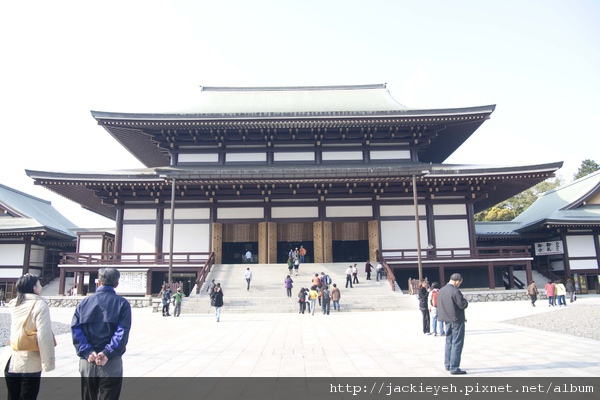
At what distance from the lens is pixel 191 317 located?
18.7 metres

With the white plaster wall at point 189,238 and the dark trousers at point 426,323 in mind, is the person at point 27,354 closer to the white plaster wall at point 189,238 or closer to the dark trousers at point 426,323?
the dark trousers at point 426,323

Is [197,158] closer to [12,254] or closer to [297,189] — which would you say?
[297,189]

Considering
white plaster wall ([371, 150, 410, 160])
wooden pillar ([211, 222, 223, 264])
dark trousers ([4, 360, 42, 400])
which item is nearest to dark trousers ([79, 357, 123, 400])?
dark trousers ([4, 360, 42, 400])

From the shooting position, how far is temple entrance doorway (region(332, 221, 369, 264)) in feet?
91.9

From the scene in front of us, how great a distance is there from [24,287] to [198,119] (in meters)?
23.1

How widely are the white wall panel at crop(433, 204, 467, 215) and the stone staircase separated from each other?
6.40 meters

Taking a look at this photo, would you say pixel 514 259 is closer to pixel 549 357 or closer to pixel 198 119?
pixel 549 357

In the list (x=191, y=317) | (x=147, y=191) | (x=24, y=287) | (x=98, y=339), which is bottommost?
(x=191, y=317)

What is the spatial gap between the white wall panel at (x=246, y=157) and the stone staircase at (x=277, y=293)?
756 cm

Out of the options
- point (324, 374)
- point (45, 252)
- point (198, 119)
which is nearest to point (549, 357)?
point (324, 374)

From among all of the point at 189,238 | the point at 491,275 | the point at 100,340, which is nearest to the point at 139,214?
the point at 189,238

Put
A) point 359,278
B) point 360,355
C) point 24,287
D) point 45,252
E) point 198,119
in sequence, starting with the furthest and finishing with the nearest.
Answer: point 45,252 < point 198,119 < point 359,278 < point 360,355 < point 24,287

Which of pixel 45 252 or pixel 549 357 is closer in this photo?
pixel 549 357

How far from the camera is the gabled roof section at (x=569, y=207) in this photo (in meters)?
29.8
